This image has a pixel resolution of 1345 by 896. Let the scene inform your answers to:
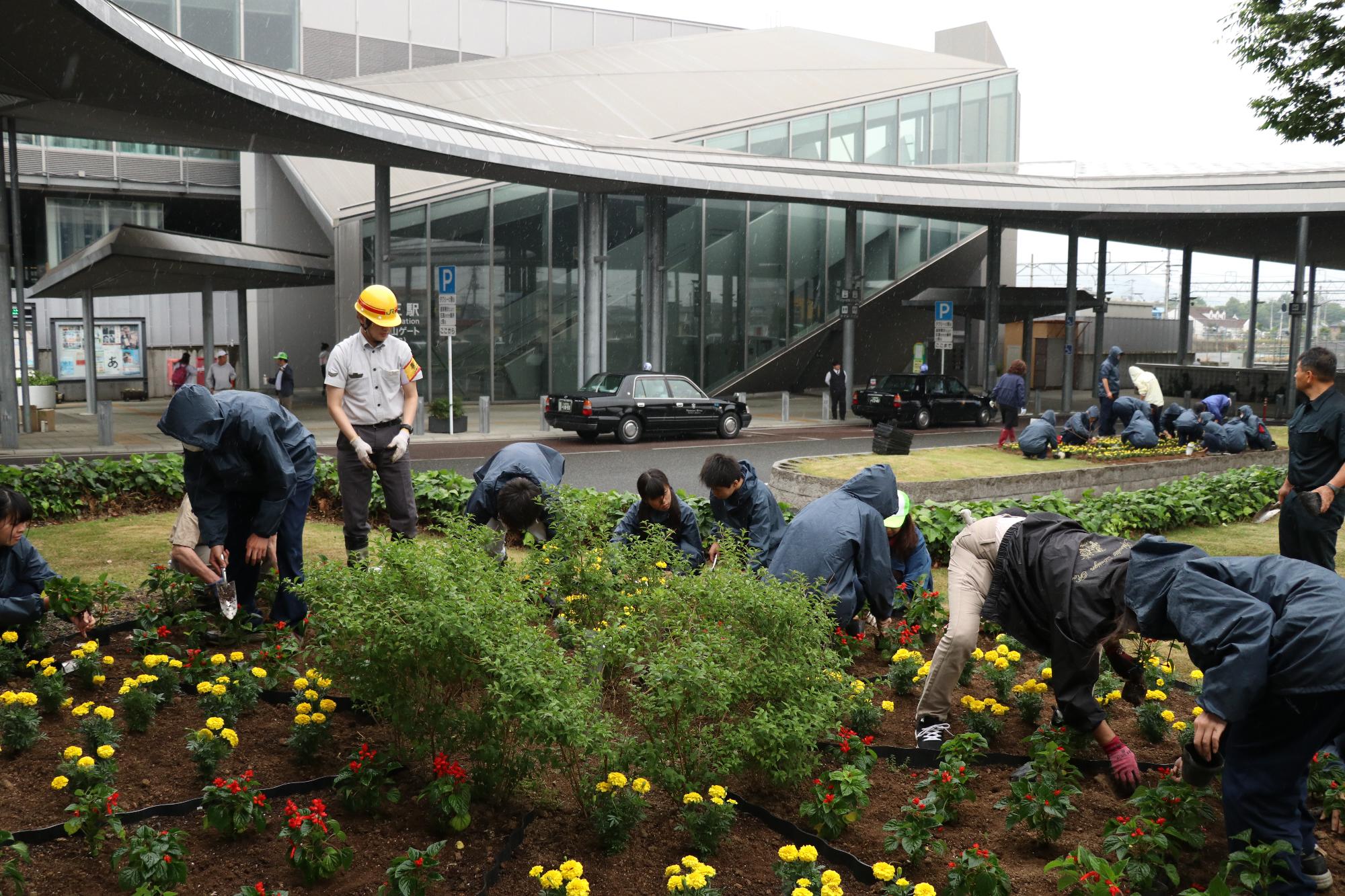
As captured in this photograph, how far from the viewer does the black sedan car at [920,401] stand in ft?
85.1

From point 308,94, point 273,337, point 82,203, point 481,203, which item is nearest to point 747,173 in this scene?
point 481,203

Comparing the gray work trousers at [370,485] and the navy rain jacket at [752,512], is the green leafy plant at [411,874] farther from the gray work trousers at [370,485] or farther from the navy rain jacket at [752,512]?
the navy rain jacket at [752,512]

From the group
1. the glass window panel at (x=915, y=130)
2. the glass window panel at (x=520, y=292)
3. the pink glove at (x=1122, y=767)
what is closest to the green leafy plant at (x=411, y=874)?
the pink glove at (x=1122, y=767)

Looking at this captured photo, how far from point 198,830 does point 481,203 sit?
2775 centimetres

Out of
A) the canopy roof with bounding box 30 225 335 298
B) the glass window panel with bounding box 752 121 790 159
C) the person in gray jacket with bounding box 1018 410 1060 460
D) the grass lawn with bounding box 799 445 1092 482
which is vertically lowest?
the grass lawn with bounding box 799 445 1092 482

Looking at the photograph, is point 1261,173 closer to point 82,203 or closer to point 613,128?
point 613,128

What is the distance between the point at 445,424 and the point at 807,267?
1638cm

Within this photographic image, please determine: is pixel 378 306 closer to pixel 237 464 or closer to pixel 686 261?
pixel 237 464

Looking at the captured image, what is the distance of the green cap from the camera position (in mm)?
6188

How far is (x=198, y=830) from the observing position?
12.4 feet

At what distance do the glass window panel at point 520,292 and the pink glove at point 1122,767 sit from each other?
2779cm

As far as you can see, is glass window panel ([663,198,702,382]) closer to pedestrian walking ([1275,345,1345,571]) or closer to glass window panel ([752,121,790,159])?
glass window panel ([752,121,790,159])

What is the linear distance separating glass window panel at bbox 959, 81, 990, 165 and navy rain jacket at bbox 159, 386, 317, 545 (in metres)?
37.2

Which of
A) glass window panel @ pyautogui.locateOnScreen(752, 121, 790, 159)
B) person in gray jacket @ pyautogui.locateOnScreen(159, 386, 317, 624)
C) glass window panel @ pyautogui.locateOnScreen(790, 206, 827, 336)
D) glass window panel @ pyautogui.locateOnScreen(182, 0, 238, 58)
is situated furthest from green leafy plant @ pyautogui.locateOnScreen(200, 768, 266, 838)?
glass window panel @ pyautogui.locateOnScreen(182, 0, 238, 58)
